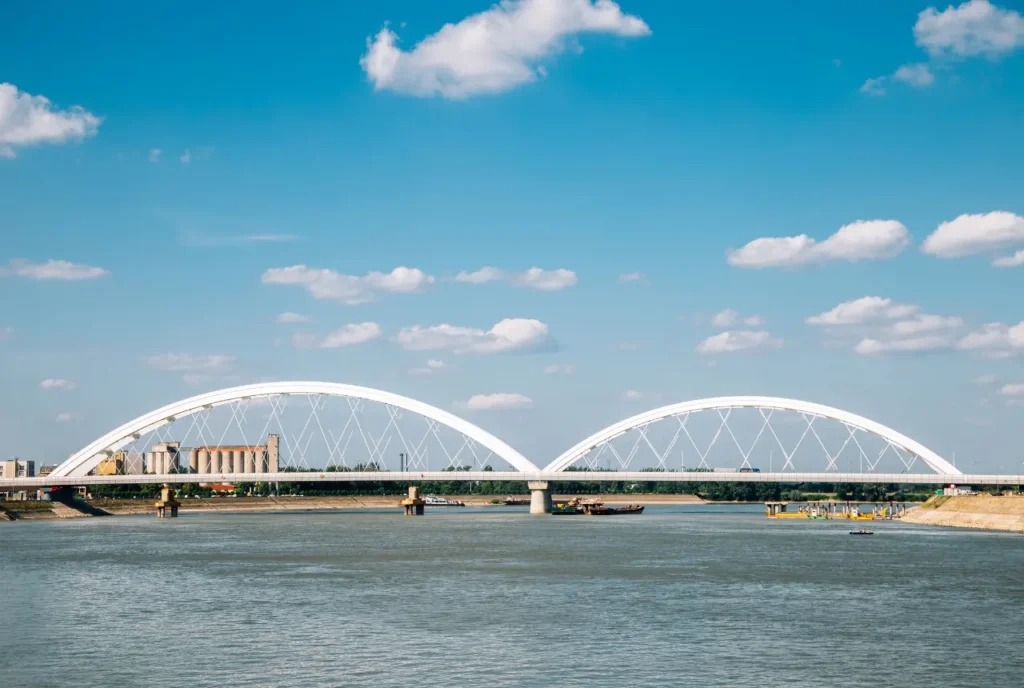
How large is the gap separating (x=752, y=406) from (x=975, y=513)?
1041 inches

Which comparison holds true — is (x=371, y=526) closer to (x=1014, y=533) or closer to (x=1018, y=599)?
(x=1014, y=533)

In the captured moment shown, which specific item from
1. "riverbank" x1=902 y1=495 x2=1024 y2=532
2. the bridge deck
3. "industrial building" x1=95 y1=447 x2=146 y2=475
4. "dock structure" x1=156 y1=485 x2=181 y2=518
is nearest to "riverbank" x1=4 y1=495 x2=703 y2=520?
the bridge deck

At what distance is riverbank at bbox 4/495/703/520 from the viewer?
382 ft

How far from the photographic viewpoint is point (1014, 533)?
81.5 metres

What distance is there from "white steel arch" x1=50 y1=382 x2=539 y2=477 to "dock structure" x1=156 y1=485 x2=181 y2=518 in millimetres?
9397

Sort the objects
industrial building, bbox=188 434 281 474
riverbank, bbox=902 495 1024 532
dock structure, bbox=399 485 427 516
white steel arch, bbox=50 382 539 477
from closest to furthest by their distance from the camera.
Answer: riverbank, bbox=902 495 1024 532 < white steel arch, bbox=50 382 539 477 < dock structure, bbox=399 485 427 516 < industrial building, bbox=188 434 281 474

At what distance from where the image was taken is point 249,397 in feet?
380

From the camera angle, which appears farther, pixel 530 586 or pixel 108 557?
pixel 108 557

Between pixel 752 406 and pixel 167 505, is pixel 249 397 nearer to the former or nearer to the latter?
pixel 167 505

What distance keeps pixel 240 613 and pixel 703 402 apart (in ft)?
272

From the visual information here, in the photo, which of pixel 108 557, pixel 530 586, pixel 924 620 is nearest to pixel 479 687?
pixel 924 620

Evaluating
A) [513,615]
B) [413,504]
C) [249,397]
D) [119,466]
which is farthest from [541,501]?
[513,615]

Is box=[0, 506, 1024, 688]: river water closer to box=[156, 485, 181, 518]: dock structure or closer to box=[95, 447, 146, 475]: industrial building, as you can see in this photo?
box=[156, 485, 181, 518]: dock structure

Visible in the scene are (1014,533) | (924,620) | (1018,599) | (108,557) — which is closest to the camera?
(924,620)
